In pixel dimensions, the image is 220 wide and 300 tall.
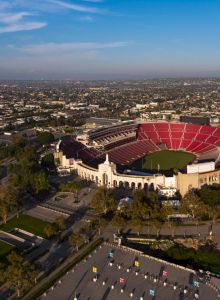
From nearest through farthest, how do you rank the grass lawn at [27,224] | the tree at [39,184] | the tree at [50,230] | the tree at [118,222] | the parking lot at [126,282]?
the parking lot at [126,282]
the tree at [50,230]
the tree at [118,222]
the grass lawn at [27,224]
the tree at [39,184]

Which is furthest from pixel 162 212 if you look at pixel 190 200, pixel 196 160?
pixel 196 160

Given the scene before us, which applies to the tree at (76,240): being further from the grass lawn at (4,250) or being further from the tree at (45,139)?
the tree at (45,139)

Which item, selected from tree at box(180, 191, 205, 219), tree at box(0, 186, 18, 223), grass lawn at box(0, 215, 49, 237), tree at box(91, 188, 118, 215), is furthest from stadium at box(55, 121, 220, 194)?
tree at box(0, 186, 18, 223)

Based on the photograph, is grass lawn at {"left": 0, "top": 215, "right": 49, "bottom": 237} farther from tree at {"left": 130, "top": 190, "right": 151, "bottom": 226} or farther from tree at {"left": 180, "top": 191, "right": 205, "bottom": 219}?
tree at {"left": 180, "top": 191, "right": 205, "bottom": 219}

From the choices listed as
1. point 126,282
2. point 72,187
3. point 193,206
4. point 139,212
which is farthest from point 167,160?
point 126,282

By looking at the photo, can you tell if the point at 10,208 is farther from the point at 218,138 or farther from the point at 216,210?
the point at 218,138

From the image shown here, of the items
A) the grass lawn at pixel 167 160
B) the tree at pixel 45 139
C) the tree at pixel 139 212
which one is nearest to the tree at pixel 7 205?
the tree at pixel 139 212

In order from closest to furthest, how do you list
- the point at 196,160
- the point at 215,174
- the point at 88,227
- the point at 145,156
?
the point at 88,227
the point at 215,174
the point at 196,160
the point at 145,156
